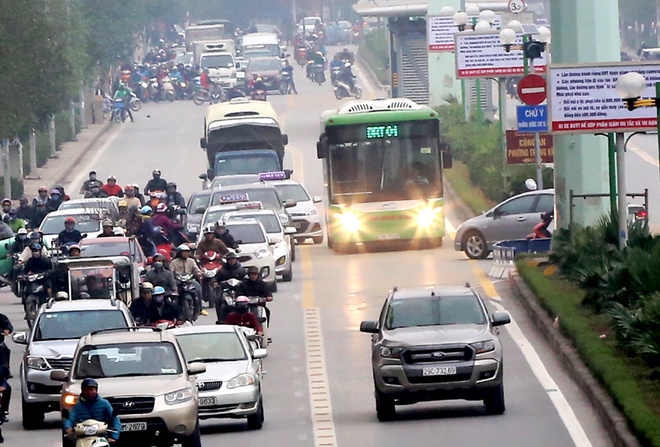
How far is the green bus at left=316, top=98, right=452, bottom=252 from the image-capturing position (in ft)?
125

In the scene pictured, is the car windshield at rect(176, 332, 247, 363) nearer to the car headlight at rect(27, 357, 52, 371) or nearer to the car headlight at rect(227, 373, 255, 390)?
the car headlight at rect(227, 373, 255, 390)

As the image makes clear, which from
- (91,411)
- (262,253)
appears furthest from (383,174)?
(91,411)

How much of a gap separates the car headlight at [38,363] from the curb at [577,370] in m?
6.28

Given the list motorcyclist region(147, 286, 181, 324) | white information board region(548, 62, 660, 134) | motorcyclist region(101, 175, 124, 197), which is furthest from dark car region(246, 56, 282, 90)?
motorcyclist region(147, 286, 181, 324)

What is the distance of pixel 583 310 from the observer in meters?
26.3

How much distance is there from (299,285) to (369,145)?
511 cm

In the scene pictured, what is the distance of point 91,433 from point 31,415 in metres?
6.40

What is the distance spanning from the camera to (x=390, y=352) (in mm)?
20000

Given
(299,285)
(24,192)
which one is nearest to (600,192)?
(299,285)

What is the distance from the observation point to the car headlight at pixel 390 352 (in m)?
20.0

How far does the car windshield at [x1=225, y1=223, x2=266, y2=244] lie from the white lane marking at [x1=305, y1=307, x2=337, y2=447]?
11.3 feet

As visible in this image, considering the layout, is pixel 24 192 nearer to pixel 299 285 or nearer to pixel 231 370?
pixel 299 285

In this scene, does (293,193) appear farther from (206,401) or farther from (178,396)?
(178,396)

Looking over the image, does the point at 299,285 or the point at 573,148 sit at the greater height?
the point at 573,148
